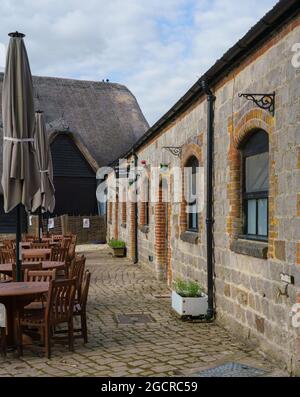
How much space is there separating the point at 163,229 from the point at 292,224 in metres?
7.70

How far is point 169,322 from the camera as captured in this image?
25.8ft

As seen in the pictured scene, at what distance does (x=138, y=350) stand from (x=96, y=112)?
102 ft

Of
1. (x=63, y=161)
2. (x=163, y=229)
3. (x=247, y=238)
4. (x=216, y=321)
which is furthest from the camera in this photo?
(x=63, y=161)

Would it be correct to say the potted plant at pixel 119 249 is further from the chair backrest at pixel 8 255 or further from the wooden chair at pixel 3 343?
the wooden chair at pixel 3 343

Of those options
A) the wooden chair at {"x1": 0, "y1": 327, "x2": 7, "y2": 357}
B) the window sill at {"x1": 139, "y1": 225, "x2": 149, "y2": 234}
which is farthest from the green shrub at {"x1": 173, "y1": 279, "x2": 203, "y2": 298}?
the window sill at {"x1": 139, "y1": 225, "x2": 149, "y2": 234}

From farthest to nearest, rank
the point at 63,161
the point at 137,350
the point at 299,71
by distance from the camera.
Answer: the point at 63,161
the point at 137,350
the point at 299,71

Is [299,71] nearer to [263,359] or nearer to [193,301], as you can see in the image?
[263,359]

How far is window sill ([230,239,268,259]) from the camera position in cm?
607

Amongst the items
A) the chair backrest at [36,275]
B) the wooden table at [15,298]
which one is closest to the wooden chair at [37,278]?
the chair backrest at [36,275]

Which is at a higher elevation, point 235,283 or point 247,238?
point 247,238

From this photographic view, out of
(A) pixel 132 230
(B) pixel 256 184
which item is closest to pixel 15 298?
(B) pixel 256 184

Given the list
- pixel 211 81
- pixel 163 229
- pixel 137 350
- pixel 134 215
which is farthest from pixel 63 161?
pixel 137 350

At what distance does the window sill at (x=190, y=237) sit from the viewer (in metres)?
9.09

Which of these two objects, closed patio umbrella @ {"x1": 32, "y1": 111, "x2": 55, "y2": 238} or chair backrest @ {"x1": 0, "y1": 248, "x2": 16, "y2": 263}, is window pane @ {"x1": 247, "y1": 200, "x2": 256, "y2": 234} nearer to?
chair backrest @ {"x1": 0, "y1": 248, "x2": 16, "y2": 263}
